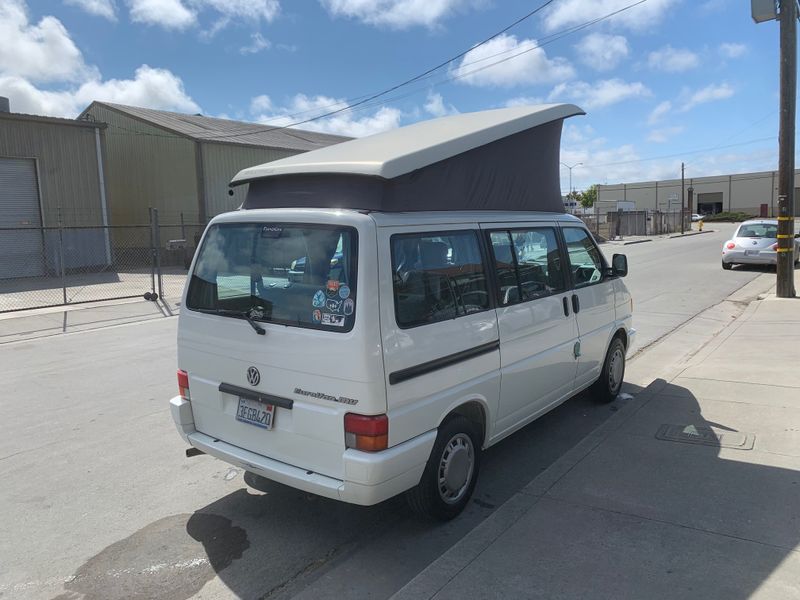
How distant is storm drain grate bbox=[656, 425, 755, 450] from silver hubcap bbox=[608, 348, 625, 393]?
793mm

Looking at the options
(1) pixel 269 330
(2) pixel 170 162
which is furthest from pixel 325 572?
(2) pixel 170 162

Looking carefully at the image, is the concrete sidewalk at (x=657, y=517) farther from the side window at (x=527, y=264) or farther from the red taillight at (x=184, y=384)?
the red taillight at (x=184, y=384)

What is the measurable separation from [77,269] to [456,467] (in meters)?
22.2

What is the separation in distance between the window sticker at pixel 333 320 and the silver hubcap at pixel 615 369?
11.3 feet

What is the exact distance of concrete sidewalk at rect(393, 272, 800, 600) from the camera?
2844 millimetres

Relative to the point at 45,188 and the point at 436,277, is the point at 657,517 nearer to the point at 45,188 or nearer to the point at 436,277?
the point at 436,277

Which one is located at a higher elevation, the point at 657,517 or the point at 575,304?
the point at 575,304

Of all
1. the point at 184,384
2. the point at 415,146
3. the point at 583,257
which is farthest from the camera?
the point at 583,257

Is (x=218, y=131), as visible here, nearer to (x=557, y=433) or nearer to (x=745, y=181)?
(x=557, y=433)

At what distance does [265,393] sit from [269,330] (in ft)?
1.17

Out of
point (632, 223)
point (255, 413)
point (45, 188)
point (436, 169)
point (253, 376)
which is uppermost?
point (45, 188)

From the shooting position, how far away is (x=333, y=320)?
3088 millimetres

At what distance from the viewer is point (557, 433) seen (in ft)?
16.7

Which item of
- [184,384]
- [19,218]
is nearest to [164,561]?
[184,384]
